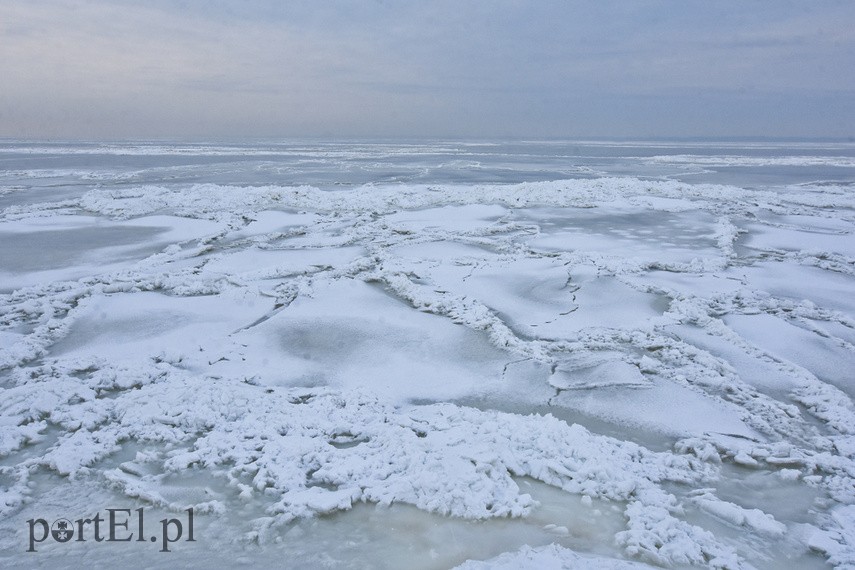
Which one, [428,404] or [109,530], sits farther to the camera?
[428,404]

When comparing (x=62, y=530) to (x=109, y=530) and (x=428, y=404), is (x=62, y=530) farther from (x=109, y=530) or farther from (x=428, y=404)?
(x=428, y=404)

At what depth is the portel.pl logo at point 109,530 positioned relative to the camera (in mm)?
2844

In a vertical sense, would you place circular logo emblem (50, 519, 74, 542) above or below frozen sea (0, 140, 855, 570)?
below

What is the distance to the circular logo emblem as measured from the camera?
9.32ft

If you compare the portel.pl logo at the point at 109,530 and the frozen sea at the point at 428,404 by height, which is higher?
the frozen sea at the point at 428,404

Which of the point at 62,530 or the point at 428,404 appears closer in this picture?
the point at 62,530

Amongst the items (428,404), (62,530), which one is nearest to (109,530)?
(62,530)

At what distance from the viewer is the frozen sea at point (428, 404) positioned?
2.91 meters

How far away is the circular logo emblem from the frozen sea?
4 centimetres

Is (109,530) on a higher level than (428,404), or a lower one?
lower

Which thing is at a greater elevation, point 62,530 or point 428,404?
point 428,404

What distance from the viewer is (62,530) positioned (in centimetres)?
290

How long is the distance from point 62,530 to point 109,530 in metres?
0.25

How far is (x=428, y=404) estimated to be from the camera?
4.38m
